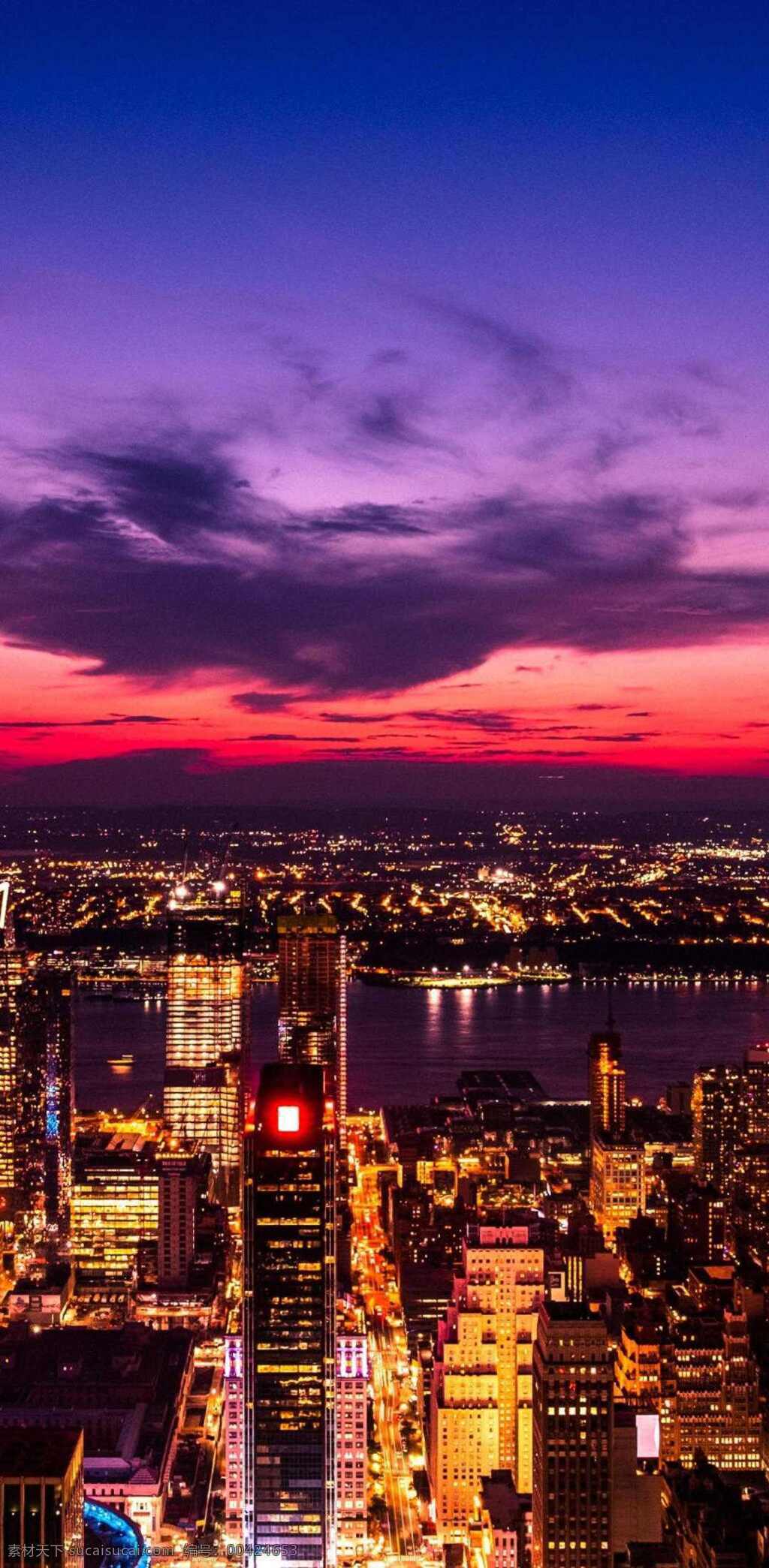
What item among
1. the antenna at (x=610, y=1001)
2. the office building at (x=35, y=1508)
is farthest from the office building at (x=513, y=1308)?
the antenna at (x=610, y=1001)

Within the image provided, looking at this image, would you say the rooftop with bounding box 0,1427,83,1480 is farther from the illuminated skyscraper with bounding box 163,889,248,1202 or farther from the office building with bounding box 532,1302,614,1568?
the illuminated skyscraper with bounding box 163,889,248,1202

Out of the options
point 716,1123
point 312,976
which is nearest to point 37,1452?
point 716,1123

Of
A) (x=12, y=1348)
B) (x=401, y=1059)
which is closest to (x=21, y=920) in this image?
(x=401, y=1059)

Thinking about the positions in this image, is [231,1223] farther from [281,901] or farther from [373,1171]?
[281,901]

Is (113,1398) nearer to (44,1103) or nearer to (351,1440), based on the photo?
(351,1440)

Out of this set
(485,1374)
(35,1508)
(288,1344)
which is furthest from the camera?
(485,1374)

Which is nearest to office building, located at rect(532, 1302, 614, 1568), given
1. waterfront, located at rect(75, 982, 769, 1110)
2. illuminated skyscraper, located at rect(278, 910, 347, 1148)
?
illuminated skyscraper, located at rect(278, 910, 347, 1148)
